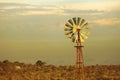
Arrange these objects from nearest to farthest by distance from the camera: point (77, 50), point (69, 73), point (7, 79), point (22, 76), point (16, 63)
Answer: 1. point (77, 50)
2. point (7, 79)
3. point (22, 76)
4. point (69, 73)
5. point (16, 63)

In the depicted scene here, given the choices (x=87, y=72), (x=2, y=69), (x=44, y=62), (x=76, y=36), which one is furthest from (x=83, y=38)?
(x=44, y=62)

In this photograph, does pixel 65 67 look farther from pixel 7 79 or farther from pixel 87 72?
pixel 7 79

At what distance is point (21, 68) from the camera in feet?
187

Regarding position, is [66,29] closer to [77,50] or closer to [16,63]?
[77,50]

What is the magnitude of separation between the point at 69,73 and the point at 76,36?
12981 millimetres

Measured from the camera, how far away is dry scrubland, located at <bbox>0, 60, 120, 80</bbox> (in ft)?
154

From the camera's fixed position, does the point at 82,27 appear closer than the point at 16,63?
Yes

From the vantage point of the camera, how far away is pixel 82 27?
4031 cm

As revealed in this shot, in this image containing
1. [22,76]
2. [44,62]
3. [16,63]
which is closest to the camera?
[22,76]

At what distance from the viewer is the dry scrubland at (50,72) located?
46956 millimetres

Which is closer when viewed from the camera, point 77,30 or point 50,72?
point 77,30

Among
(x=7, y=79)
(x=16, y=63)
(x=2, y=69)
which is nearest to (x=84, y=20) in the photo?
(x=7, y=79)

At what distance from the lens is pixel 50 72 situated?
175 ft

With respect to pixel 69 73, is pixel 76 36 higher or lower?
higher
